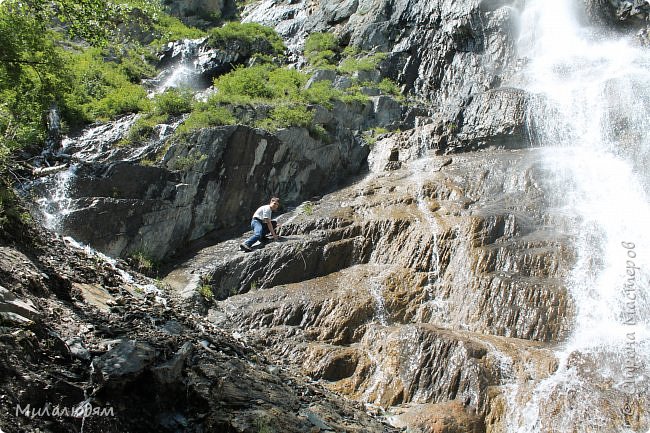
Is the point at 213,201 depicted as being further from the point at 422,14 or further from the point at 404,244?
the point at 422,14

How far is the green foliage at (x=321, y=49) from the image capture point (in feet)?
90.0

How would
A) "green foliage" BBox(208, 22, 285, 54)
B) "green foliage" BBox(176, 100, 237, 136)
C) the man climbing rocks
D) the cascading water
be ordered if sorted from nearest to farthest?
the cascading water, the man climbing rocks, "green foliage" BBox(176, 100, 237, 136), "green foliage" BBox(208, 22, 285, 54)

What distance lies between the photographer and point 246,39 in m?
28.7

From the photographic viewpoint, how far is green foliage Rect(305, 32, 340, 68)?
2744 cm

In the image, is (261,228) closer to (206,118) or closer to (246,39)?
(206,118)

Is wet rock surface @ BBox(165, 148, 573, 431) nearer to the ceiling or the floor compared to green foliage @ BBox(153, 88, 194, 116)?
nearer to the floor

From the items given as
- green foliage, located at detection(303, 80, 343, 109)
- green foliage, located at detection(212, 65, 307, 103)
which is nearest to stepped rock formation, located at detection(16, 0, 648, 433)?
green foliage, located at detection(303, 80, 343, 109)

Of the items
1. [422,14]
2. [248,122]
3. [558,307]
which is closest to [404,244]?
[558,307]

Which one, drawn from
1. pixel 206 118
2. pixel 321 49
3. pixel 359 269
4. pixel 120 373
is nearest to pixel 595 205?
pixel 359 269

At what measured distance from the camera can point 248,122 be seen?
17344 millimetres

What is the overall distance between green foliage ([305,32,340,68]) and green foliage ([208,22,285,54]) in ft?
6.07

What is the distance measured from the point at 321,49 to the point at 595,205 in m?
18.5

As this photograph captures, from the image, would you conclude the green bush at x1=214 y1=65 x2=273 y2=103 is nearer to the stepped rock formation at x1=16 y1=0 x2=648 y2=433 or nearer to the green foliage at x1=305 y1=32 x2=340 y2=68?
the stepped rock formation at x1=16 y1=0 x2=648 y2=433

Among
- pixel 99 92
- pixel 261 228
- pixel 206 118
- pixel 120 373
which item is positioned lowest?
pixel 120 373
